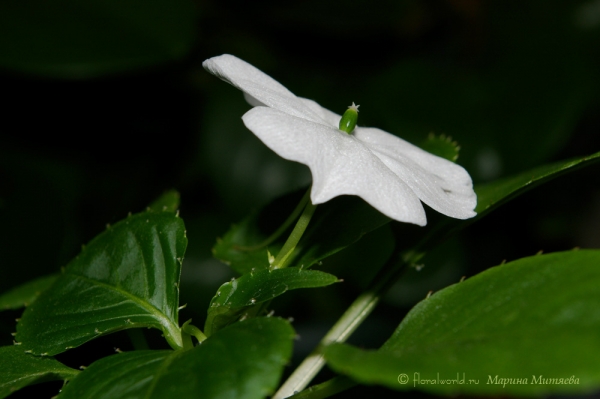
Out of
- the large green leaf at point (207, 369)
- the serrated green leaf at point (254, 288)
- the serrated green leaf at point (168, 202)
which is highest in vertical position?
the serrated green leaf at point (168, 202)

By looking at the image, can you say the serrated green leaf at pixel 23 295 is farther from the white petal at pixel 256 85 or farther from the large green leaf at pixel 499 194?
the large green leaf at pixel 499 194

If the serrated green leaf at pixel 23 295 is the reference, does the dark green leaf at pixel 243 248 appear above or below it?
above

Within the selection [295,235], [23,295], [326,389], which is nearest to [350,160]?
[295,235]

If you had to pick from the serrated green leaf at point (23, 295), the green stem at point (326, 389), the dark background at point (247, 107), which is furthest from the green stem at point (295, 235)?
the dark background at point (247, 107)

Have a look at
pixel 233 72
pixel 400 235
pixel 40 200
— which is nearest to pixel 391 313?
pixel 400 235

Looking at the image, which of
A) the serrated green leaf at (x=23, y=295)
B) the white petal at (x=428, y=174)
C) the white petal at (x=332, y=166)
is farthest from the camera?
the serrated green leaf at (x=23, y=295)

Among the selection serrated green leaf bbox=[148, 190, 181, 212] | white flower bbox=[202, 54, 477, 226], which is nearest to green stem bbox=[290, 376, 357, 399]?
white flower bbox=[202, 54, 477, 226]
